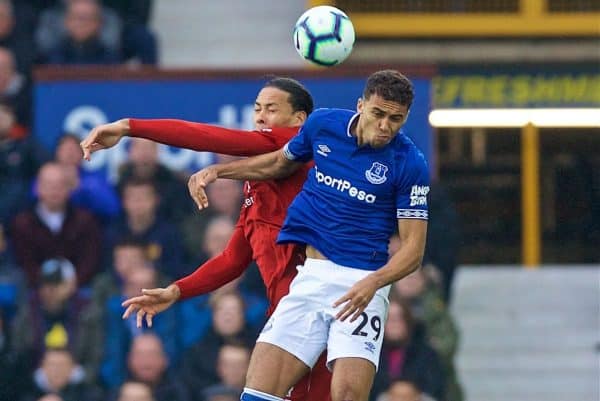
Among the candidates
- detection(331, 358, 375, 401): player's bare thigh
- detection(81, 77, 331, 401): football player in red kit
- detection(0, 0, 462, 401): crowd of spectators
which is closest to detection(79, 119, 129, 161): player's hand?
detection(81, 77, 331, 401): football player in red kit

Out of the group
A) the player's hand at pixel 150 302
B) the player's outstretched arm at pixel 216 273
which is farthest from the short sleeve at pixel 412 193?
the player's hand at pixel 150 302

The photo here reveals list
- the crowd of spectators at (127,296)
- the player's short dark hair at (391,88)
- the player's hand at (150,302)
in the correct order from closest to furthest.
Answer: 1. the player's short dark hair at (391,88)
2. the player's hand at (150,302)
3. the crowd of spectators at (127,296)

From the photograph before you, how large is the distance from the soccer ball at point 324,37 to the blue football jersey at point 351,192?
42cm

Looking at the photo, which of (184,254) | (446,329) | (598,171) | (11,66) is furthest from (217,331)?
(598,171)

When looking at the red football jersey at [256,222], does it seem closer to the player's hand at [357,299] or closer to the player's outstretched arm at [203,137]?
the player's outstretched arm at [203,137]

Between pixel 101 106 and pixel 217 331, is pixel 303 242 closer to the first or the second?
pixel 217 331

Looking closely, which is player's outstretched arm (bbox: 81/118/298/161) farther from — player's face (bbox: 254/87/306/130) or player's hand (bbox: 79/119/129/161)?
player's face (bbox: 254/87/306/130)

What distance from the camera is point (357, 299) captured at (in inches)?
281

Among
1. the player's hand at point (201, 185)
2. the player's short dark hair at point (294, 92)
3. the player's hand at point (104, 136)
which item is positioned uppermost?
the player's short dark hair at point (294, 92)

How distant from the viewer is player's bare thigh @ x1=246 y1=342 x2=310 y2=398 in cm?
740

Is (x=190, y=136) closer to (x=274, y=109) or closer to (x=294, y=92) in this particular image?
(x=274, y=109)

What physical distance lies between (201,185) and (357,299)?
2.83 feet

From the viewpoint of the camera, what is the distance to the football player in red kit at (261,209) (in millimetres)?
7531

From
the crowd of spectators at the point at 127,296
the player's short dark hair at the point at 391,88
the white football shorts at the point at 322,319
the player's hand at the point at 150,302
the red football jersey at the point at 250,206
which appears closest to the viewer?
the player's short dark hair at the point at 391,88
